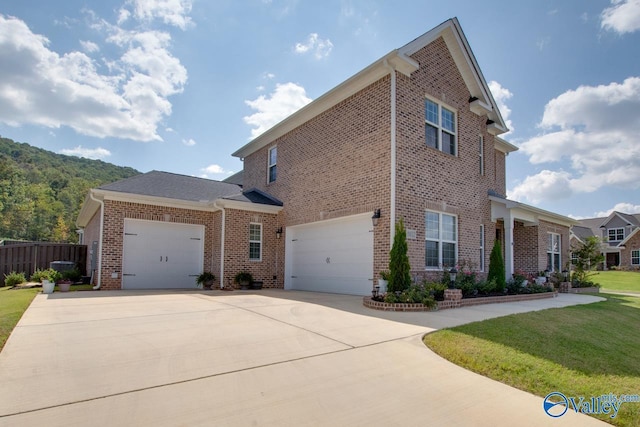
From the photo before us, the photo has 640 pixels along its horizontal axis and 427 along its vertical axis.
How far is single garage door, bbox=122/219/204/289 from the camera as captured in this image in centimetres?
1277

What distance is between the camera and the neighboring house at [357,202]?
10.7 metres

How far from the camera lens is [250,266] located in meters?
13.7

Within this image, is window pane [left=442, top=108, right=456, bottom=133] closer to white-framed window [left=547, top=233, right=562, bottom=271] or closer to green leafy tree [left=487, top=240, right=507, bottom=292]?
green leafy tree [left=487, top=240, right=507, bottom=292]

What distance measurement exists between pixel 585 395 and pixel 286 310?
17.7ft

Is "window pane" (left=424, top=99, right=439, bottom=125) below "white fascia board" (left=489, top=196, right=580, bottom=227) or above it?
above

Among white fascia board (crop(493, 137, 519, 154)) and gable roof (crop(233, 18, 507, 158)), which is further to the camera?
white fascia board (crop(493, 137, 519, 154))

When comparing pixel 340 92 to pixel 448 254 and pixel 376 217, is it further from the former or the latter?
pixel 448 254

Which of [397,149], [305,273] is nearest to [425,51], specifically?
[397,149]

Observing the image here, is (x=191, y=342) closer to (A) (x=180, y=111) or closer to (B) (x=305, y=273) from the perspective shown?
(B) (x=305, y=273)

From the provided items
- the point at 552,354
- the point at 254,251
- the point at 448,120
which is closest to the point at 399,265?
the point at 552,354

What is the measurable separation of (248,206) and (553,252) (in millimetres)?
14119

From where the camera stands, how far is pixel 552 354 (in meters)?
4.64

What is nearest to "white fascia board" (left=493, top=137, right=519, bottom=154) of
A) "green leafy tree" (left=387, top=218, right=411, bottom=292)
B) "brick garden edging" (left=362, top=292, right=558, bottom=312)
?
"brick garden edging" (left=362, top=292, right=558, bottom=312)

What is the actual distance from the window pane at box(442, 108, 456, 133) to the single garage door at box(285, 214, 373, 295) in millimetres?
4454
